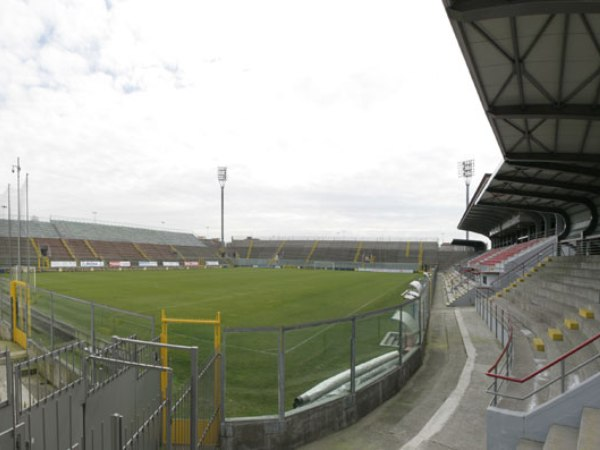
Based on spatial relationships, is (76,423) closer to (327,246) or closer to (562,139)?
(562,139)

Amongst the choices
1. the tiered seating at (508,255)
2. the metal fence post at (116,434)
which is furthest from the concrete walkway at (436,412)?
the tiered seating at (508,255)

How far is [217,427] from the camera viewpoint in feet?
17.9

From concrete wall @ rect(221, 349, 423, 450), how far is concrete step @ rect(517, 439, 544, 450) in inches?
98.5

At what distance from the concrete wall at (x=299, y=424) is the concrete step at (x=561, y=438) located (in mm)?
2831

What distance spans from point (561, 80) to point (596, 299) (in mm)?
5666

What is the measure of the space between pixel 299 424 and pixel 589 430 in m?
3.67

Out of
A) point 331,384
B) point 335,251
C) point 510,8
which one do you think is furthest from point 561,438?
point 335,251

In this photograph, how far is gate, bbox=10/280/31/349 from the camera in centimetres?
1152

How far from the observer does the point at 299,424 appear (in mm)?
5809

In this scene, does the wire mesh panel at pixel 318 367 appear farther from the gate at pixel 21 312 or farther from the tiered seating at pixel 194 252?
the tiered seating at pixel 194 252

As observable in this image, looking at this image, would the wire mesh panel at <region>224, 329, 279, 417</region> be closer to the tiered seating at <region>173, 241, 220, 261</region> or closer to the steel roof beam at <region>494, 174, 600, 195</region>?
the steel roof beam at <region>494, 174, 600, 195</region>

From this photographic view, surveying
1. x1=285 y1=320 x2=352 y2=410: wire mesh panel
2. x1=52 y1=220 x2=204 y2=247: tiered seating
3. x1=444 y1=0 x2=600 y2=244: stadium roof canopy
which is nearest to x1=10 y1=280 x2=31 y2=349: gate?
x1=285 y1=320 x2=352 y2=410: wire mesh panel

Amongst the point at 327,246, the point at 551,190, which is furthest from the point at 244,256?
the point at 551,190

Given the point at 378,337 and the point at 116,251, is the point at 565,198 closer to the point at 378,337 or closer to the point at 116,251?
the point at 378,337
